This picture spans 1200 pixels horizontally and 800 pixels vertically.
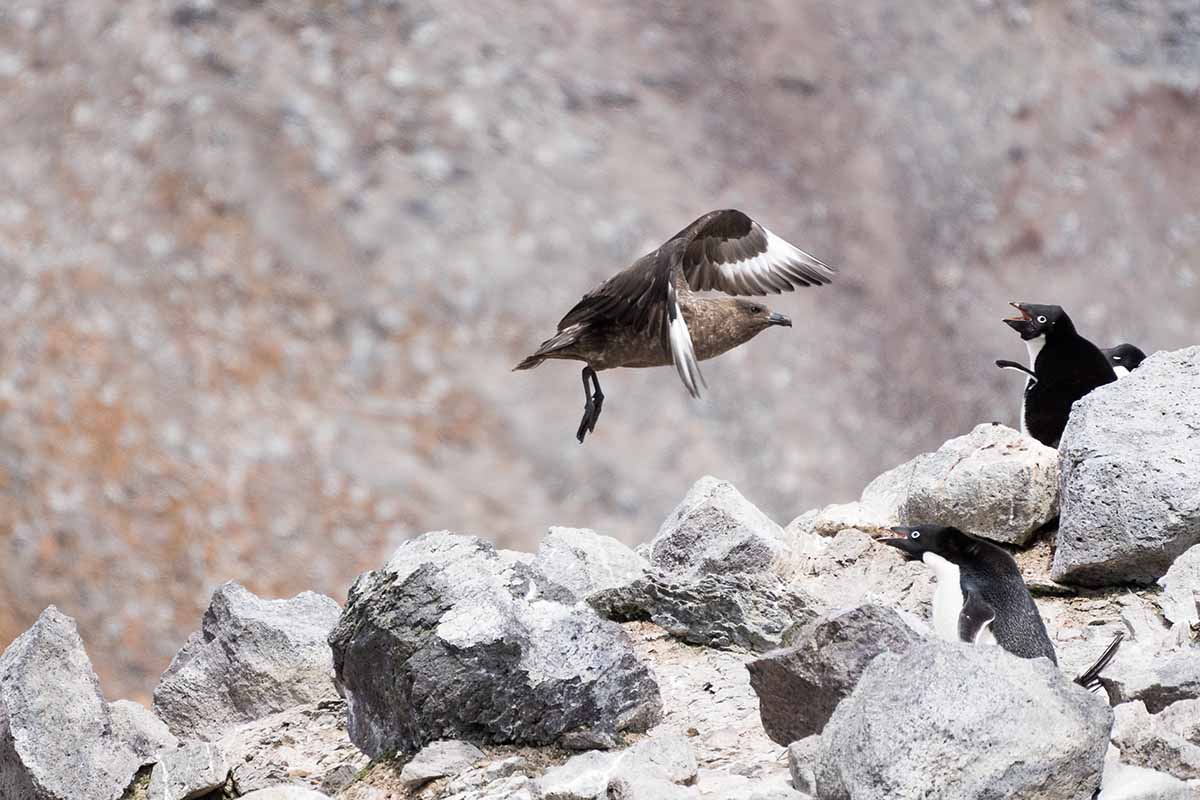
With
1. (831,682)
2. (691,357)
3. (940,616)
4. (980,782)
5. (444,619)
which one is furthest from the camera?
(691,357)

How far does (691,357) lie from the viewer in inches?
213

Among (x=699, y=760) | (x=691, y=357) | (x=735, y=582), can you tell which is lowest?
(x=699, y=760)

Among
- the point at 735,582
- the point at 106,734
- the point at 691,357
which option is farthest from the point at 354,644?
the point at 691,357

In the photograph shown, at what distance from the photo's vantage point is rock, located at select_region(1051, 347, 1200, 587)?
15.5 ft

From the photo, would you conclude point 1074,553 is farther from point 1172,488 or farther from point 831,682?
point 831,682

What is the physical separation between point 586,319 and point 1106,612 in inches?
84.0

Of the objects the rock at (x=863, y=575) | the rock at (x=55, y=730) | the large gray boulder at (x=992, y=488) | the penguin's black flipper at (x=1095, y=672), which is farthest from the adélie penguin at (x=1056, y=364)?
the rock at (x=55, y=730)

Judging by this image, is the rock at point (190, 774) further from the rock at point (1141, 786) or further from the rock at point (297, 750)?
the rock at point (1141, 786)

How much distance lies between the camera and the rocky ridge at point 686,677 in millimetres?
3238

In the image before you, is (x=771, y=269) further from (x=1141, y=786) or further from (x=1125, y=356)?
(x=1141, y=786)

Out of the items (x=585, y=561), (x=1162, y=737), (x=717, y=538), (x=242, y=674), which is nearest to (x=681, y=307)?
(x=717, y=538)

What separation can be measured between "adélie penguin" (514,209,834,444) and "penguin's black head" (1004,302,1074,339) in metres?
Answer: 0.90

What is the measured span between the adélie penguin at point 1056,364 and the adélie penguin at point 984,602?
154 cm

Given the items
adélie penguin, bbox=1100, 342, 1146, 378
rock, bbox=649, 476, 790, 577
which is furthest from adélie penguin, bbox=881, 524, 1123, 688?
adélie penguin, bbox=1100, 342, 1146, 378
